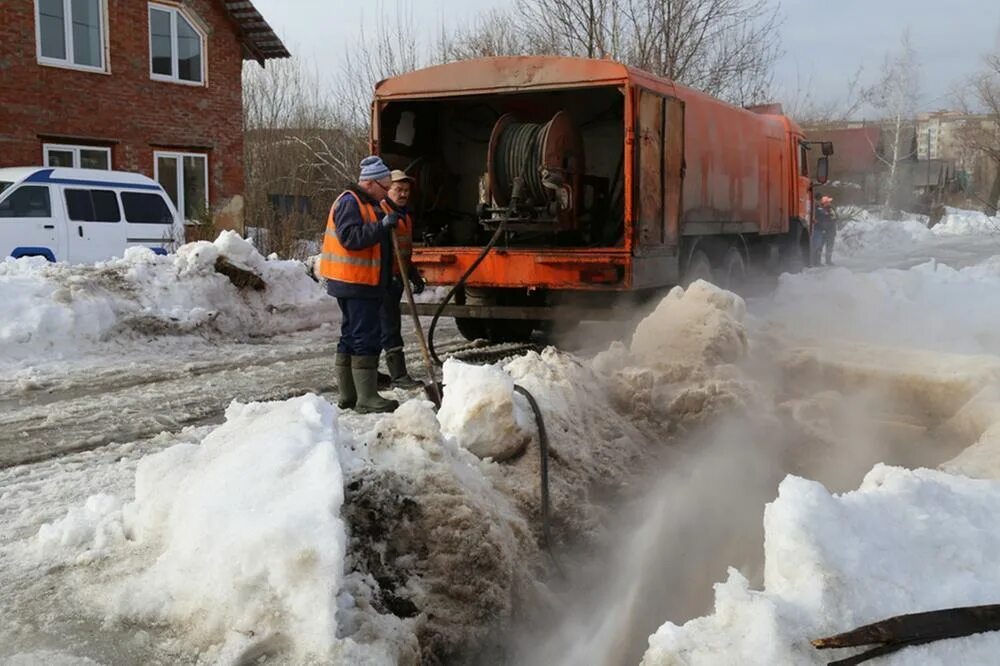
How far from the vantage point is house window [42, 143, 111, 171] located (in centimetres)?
1767

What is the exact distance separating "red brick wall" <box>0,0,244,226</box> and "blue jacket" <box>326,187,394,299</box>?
13521 millimetres

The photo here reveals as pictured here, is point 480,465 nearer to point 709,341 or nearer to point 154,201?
point 709,341

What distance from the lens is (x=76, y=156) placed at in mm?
18156

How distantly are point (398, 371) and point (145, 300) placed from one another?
441cm

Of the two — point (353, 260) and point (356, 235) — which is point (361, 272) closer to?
point (353, 260)

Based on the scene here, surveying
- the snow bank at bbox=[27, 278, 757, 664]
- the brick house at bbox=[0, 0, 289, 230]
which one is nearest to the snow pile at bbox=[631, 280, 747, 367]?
the snow bank at bbox=[27, 278, 757, 664]

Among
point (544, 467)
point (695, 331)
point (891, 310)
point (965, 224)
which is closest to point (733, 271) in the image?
point (891, 310)

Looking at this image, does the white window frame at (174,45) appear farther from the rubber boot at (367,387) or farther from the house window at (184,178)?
the rubber boot at (367,387)

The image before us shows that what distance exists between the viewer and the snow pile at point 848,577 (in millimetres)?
2666

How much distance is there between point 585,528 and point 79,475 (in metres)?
2.73

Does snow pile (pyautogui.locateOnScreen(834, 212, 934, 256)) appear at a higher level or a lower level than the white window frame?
lower

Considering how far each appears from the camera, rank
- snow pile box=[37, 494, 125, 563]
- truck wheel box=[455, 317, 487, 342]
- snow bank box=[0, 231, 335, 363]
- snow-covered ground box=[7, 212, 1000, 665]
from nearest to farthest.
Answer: snow-covered ground box=[7, 212, 1000, 665]
snow pile box=[37, 494, 125, 563]
snow bank box=[0, 231, 335, 363]
truck wheel box=[455, 317, 487, 342]

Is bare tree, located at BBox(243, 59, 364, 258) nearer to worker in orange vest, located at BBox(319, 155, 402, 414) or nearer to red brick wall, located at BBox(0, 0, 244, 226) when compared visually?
red brick wall, located at BBox(0, 0, 244, 226)

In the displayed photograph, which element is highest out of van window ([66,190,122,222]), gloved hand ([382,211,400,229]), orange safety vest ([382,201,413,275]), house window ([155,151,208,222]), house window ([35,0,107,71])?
house window ([35,0,107,71])
